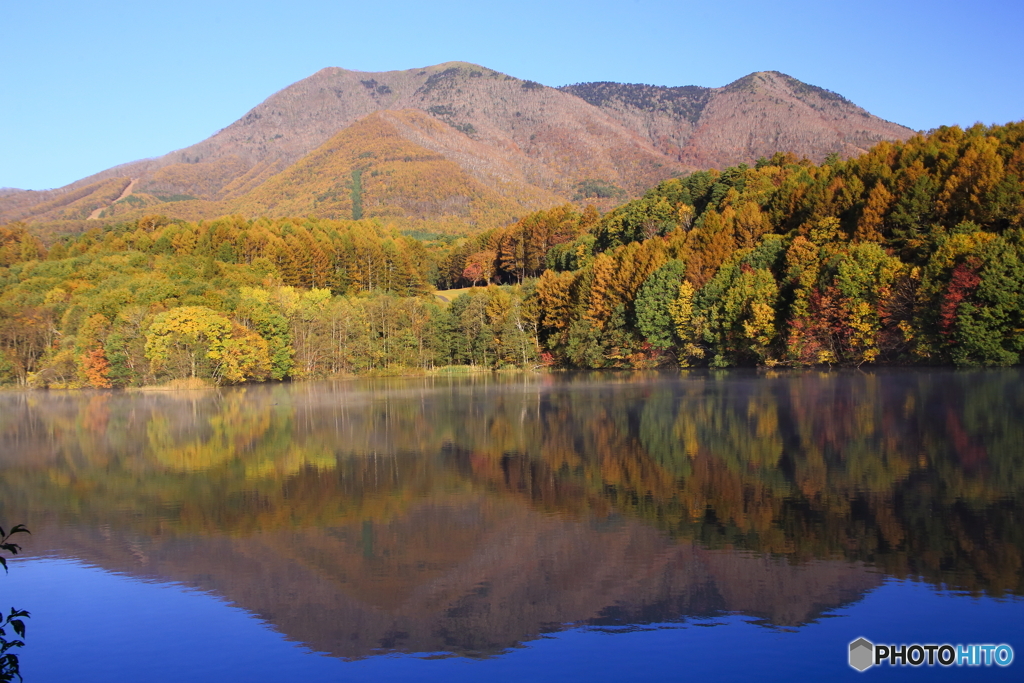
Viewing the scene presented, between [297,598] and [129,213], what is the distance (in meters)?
181

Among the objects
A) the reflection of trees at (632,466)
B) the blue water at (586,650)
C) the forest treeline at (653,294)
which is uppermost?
the forest treeline at (653,294)

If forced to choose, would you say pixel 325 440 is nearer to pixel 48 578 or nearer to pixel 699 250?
pixel 48 578

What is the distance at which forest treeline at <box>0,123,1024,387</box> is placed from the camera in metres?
55.8

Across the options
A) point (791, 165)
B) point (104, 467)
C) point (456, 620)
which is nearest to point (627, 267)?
point (791, 165)

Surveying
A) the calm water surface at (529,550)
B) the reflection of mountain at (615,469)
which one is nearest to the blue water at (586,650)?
the calm water surface at (529,550)

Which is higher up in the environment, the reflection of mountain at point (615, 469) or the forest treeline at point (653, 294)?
the forest treeline at point (653, 294)

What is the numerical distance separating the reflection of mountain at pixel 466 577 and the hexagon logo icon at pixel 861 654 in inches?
36.9
